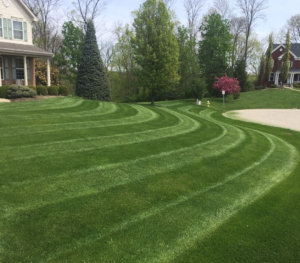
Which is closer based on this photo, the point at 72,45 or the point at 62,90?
the point at 62,90

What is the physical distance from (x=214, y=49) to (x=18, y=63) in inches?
1126

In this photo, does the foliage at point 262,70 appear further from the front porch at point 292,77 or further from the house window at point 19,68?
the house window at point 19,68

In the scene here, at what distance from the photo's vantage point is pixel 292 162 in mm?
7191

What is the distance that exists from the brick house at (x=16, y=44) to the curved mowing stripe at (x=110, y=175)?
16.0 meters

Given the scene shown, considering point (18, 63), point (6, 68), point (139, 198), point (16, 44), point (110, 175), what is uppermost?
point (16, 44)

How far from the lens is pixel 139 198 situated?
4145 millimetres

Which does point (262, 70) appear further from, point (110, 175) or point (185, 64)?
point (110, 175)

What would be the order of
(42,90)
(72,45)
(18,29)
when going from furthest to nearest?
(72,45) → (18,29) → (42,90)

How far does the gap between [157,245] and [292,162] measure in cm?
596

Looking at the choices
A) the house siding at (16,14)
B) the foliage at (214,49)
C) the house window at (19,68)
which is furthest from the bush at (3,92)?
the foliage at (214,49)

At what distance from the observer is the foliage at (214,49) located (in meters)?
36.4

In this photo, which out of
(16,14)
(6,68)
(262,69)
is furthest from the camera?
(262,69)

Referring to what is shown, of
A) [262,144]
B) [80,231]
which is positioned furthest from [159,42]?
[80,231]

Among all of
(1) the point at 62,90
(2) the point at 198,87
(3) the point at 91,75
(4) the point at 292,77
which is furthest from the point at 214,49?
(1) the point at 62,90
